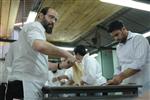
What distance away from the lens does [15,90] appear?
217cm

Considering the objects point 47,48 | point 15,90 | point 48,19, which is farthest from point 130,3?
point 15,90

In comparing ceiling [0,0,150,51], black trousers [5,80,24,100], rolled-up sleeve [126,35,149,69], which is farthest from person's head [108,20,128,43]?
ceiling [0,0,150,51]

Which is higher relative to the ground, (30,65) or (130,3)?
(130,3)

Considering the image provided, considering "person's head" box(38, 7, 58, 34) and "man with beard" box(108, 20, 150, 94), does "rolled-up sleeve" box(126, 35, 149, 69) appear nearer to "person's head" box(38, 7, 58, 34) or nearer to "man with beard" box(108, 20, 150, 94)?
"man with beard" box(108, 20, 150, 94)

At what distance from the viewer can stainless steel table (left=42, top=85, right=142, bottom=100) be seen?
1.83m

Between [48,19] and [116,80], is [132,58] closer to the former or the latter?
[116,80]

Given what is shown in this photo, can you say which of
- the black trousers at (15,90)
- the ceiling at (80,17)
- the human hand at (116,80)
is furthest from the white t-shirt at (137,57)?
the ceiling at (80,17)

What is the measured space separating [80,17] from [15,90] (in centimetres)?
567

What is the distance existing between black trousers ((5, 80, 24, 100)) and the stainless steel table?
0.32 metres

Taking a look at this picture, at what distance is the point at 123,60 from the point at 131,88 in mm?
1222

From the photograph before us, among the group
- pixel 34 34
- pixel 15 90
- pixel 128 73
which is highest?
pixel 34 34

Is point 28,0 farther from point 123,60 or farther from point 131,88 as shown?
point 131,88

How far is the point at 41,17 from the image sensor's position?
2520mm

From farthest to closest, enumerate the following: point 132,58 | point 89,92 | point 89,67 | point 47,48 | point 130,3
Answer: point 130,3
point 89,67
point 132,58
point 47,48
point 89,92
